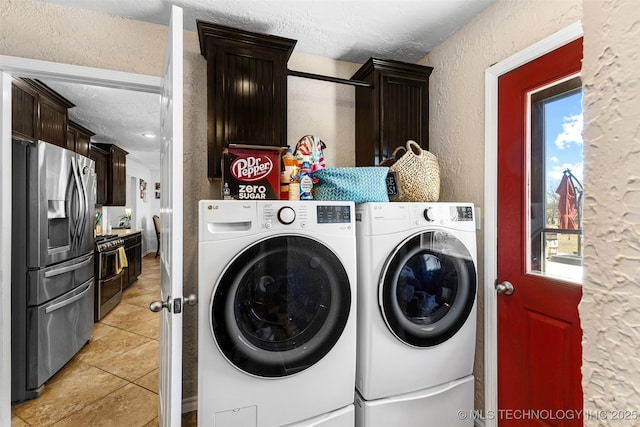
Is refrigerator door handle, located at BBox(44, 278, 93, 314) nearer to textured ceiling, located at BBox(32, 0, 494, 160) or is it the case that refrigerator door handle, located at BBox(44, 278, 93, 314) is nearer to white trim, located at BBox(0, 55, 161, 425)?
white trim, located at BBox(0, 55, 161, 425)

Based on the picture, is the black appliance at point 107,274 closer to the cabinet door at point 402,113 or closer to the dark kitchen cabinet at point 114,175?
the dark kitchen cabinet at point 114,175

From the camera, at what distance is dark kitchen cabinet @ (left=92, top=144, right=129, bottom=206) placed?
195 inches

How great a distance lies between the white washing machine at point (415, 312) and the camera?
1.50m

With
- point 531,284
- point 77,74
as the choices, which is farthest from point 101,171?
point 531,284

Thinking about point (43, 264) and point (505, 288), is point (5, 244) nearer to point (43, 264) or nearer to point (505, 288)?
point (43, 264)

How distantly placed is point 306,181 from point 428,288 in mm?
842

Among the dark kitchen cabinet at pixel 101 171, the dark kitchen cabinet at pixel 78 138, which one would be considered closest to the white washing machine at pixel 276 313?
the dark kitchen cabinet at pixel 78 138

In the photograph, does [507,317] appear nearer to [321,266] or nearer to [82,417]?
[321,266]

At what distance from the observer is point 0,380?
1702 mm

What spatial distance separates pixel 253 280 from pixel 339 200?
0.58 meters

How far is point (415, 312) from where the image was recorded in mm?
1568

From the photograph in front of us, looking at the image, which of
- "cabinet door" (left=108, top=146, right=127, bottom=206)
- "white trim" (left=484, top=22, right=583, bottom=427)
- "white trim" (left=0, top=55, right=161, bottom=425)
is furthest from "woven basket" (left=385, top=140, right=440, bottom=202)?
"cabinet door" (left=108, top=146, right=127, bottom=206)

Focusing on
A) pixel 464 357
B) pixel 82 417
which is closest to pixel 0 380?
pixel 82 417

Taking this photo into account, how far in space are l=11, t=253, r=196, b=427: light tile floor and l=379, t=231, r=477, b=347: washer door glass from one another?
145 centimetres
